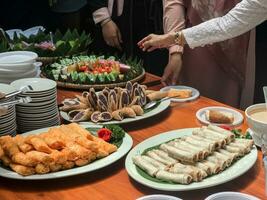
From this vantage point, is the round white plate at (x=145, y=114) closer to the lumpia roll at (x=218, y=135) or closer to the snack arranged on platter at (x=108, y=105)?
the snack arranged on platter at (x=108, y=105)

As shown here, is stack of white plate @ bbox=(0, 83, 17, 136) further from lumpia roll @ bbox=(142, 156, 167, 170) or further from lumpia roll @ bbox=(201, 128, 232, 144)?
lumpia roll @ bbox=(201, 128, 232, 144)

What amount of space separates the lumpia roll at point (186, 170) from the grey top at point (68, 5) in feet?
8.36

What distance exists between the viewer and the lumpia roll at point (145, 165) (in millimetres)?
1256

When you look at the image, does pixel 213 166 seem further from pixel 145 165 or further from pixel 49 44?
pixel 49 44

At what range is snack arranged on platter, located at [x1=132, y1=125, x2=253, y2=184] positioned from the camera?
1.23 metres

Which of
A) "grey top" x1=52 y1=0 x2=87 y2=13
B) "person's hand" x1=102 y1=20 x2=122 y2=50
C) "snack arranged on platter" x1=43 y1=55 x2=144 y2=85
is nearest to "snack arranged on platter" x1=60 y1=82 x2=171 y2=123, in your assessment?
"snack arranged on platter" x1=43 y1=55 x2=144 y2=85

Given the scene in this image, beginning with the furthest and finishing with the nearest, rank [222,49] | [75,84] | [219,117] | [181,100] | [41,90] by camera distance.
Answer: [222,49] → [75,84] → [181,100] → [219,117] → [41,90]

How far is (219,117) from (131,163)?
0.48 m

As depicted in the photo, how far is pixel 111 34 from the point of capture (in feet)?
9.56

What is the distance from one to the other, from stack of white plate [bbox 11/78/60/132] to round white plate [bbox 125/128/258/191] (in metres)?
0.36

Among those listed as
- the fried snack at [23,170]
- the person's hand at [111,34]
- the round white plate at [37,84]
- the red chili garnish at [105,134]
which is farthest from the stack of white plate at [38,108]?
the person's hand at [111,34]

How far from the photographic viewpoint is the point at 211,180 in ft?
4.02

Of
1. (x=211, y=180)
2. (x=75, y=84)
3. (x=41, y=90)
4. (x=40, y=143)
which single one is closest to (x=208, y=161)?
(x=211, y=180)

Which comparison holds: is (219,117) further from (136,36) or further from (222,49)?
(136,36)
